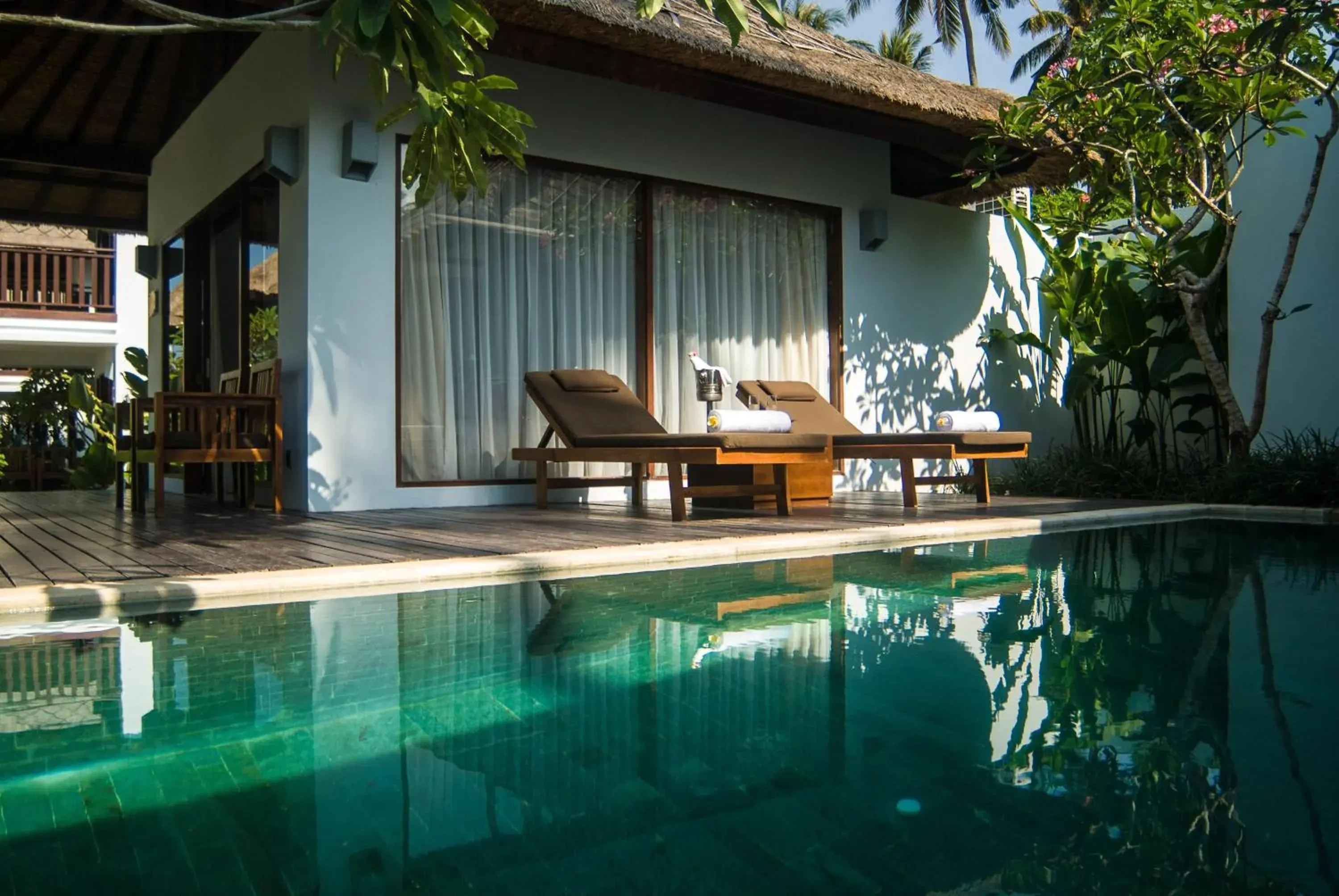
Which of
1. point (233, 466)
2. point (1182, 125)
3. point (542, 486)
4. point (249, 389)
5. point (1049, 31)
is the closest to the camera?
point (542, 486)

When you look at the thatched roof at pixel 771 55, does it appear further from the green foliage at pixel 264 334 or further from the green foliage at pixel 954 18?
the green foliage at pixel 954 18

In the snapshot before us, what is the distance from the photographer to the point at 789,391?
700 cm

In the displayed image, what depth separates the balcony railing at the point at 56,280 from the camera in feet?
42.3

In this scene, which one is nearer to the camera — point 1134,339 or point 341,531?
point 341,531

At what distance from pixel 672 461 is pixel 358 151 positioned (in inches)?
98.9

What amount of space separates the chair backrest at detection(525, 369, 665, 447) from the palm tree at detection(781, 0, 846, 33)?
23643 mm

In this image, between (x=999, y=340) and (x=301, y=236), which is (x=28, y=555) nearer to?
(x=301, y=236)

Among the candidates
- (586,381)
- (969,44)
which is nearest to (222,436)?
(586,381)

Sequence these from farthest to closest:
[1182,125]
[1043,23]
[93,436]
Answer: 1. [1043,23]
2. [93,436]
3. [1182,125]

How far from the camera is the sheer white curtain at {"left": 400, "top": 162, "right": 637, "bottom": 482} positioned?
624cm

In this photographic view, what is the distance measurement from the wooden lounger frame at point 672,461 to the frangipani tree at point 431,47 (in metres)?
1.72

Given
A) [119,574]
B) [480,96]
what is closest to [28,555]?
[119,574]

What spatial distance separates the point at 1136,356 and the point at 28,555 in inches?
278

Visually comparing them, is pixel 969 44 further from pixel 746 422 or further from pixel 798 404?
pixel 746 422
